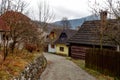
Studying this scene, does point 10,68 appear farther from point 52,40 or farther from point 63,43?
point 52,40

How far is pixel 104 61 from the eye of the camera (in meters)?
19.1

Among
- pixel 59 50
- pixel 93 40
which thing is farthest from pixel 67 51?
pixel 93 40

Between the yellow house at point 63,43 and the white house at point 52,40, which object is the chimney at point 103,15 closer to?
the yellow house at point 63,43

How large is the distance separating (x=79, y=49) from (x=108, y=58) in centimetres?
1724

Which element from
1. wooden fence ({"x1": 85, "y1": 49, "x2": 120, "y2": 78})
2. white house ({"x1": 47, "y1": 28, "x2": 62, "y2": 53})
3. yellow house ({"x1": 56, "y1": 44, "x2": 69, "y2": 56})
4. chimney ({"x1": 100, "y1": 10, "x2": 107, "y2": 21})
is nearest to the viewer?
wooden fence ({"x1": 85, "y1": 49, "x2": 120, "y2": 78})

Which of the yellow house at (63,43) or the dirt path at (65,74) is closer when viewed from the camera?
the dirt path at (65,74)

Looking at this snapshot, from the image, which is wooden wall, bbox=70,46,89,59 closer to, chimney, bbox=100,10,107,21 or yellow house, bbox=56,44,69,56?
yellow house, bbox=56,44,69,56

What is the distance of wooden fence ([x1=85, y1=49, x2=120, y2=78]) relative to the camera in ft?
56.6

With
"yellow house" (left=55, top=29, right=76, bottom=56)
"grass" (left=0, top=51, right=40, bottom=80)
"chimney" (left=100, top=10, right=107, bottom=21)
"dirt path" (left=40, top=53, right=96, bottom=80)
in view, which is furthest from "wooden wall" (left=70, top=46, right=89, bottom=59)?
"grass" (left=0, top=51, right=40, bottom=80)

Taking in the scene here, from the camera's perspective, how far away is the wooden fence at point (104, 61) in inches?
679

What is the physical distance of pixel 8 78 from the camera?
11305 millimetres

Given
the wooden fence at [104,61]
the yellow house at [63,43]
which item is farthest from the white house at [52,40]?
the wooden fence at [104,61]

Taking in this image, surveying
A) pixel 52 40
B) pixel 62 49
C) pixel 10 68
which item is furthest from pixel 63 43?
pixel 10 68

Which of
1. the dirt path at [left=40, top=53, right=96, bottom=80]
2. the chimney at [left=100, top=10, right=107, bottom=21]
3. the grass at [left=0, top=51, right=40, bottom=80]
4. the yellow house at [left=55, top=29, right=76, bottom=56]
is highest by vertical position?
the chimney at [left=100, top=10, right=107, bottom=21]
